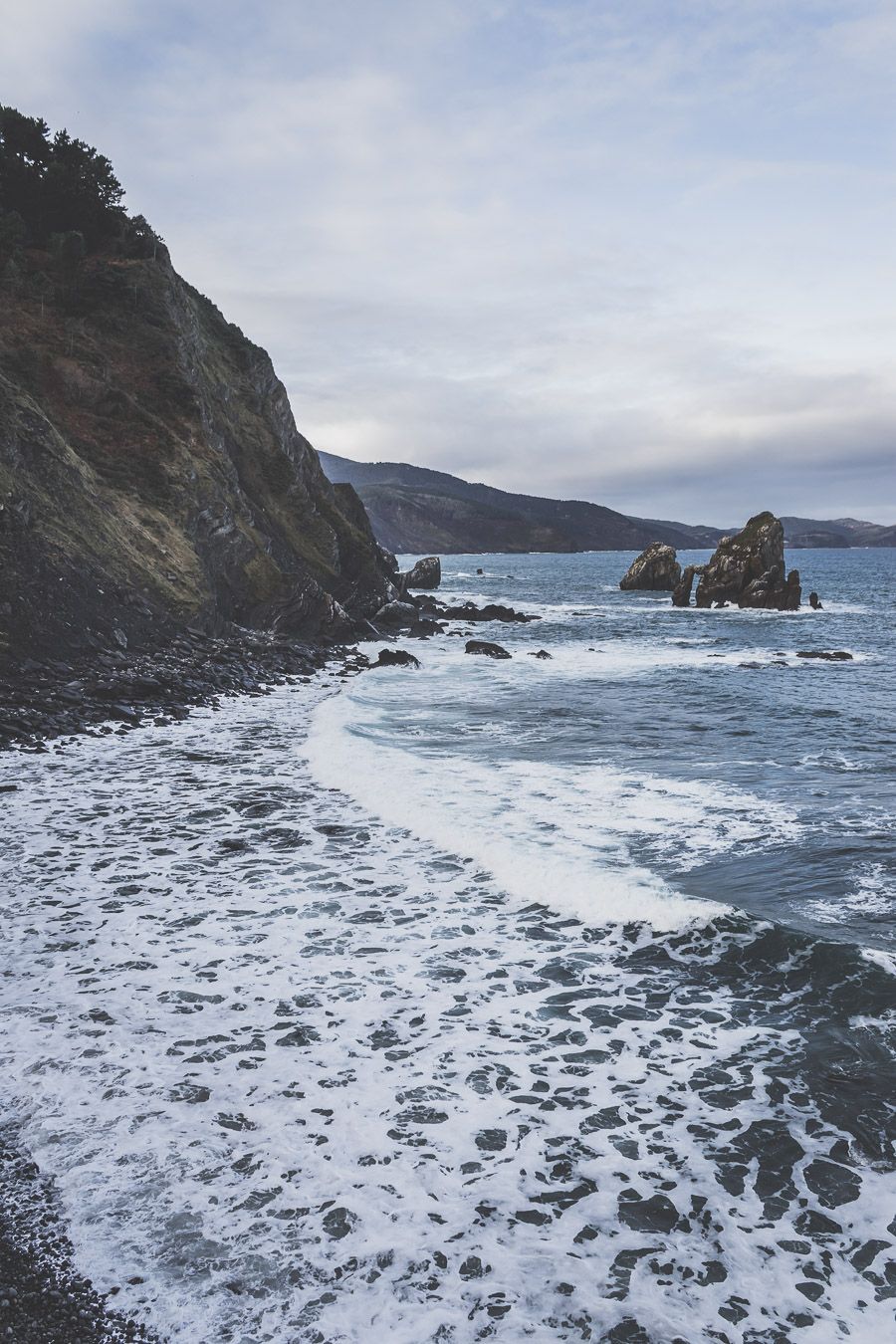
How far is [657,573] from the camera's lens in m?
98.9

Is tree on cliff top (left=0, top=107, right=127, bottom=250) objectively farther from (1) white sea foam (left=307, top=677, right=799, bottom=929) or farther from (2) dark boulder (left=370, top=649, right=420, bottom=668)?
(1) white sea foam (left=307, top=677, right=799, bottom=929)

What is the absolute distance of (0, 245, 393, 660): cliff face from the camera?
23.3m

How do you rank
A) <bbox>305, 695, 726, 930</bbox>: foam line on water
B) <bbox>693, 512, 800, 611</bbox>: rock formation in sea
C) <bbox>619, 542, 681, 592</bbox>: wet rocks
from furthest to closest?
<bbox>619, 542, 681, 592</bbox>: wet rocks
<bbox>693, 512, 800, 611</bbox>: rock formation in sea
<bbox>305, 695, 726, 930</bbox>: foam line on water

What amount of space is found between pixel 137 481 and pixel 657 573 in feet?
257

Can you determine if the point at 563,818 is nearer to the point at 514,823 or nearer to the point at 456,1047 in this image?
the point at 514,823

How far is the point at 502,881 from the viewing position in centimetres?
1076

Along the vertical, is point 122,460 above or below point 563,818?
above

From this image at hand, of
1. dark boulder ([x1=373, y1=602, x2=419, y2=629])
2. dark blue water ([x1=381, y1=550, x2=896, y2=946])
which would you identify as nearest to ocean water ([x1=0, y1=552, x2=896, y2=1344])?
dark blue water ([x1=381, y1=550, x2=896, y2=946])

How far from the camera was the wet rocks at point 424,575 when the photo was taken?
83.3 m

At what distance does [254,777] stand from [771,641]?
40379mm

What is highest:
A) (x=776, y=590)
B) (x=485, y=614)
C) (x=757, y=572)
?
(x=757, y=572)

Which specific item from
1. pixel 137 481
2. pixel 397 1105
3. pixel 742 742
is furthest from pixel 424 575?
pixel 397 1105

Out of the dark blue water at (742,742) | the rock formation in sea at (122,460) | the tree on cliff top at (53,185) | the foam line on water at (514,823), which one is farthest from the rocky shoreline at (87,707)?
the tree on cliff top at (53,185)

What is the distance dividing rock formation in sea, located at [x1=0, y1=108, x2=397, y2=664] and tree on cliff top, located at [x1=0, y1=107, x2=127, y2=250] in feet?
0.29
